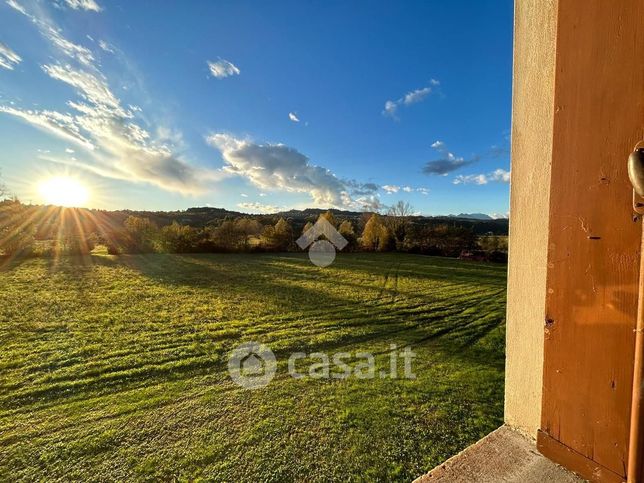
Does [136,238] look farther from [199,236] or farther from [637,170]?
[637,170]

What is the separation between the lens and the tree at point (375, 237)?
95.4ft

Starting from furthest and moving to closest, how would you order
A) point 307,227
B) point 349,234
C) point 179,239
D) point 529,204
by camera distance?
point 307,227
point 349,234
point 179,239
point 529,204

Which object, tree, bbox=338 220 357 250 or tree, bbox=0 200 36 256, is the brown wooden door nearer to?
tree, bbox=338 220 357 250

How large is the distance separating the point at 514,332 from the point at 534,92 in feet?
2.25

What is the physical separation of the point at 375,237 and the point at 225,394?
26.1 meters

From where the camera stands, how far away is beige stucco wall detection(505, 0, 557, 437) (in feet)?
2.42

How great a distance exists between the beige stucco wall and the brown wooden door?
0.04 metres

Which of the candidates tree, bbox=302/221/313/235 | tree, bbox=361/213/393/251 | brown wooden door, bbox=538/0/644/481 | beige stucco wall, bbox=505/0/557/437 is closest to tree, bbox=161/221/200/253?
tree, bbox=302/221/313/235

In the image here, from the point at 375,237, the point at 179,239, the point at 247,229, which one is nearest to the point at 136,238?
the point at 179,239

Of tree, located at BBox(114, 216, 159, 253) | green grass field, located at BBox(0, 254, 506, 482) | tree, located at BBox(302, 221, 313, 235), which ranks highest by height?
tree, located at BBox(302, 221, 313, 235)

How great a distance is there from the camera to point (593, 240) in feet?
1.98

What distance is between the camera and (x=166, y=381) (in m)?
4.72

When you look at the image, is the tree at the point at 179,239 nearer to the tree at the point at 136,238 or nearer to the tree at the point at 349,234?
the tree at the point at 136,238

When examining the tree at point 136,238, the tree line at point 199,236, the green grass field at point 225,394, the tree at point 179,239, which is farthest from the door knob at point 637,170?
the tree at point 136,238
